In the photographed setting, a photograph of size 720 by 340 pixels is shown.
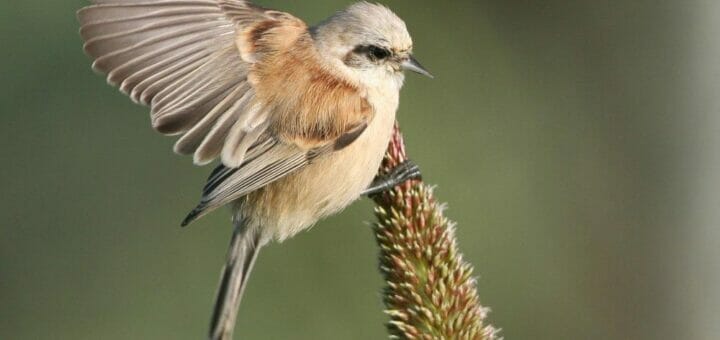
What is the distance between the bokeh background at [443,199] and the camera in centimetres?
562

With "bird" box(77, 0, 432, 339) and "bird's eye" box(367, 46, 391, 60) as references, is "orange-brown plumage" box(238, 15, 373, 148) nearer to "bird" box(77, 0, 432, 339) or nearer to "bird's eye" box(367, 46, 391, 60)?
"bird" box(77, 0, 432, 339)

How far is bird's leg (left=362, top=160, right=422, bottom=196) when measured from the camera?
3143 mm

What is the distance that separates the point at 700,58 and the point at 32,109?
3.52 meters

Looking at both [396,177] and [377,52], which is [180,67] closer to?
[377,52]

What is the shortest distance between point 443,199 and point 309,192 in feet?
6.64

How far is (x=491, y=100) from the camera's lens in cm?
658

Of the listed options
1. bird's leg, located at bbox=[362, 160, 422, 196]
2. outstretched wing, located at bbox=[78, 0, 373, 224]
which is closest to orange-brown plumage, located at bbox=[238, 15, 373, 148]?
outstretched wing, located at bbox=[78, 0, 373, 224]

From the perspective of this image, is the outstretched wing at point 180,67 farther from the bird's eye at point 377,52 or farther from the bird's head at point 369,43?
the bird's eye at point 377,52

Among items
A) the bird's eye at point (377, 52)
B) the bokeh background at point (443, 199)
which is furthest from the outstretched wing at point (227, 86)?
the bokeh background at point (443, 199)

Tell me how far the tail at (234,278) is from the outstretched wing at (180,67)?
0.32 metres

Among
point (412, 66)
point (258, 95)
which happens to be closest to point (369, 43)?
point (412, 66)

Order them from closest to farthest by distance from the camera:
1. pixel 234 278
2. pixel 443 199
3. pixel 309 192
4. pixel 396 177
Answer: pixel 396 177, pixel 234 278, pixel 309 192, pixel 443 199

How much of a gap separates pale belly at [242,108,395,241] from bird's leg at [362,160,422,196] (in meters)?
0.45

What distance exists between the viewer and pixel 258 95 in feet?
12.2
